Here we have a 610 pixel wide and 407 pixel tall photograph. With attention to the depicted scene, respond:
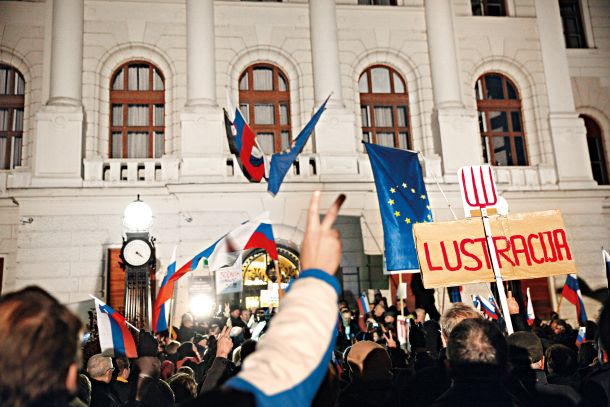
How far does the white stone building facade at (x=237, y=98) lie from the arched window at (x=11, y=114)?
212 mm

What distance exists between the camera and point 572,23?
66.8ft

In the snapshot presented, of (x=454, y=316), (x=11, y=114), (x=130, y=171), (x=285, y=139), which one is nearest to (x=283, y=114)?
(x=285, y=139)

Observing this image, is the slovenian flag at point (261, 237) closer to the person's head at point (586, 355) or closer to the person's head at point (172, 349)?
the person's head at point (172, 349)

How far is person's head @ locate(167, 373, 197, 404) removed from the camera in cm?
489

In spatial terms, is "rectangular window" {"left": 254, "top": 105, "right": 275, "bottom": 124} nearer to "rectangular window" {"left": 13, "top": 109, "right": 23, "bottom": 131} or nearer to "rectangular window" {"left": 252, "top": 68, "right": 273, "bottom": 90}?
"rectangular window" {"left": 252, "top": 68, "right": 273, "bottom": 90}

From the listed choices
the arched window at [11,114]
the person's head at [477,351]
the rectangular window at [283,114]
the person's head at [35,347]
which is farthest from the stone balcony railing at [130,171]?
the person's head at [35,347]

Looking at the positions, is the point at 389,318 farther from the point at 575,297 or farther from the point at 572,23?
the point at 572,23

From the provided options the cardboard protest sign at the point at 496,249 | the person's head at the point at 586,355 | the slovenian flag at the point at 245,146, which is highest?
the slovenian flag at the point at 245,146

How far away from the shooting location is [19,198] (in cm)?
1495

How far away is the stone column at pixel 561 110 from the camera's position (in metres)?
17.9

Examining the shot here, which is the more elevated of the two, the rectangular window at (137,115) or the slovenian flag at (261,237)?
the rectangular window at (137,115)

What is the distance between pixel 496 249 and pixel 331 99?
10.6m

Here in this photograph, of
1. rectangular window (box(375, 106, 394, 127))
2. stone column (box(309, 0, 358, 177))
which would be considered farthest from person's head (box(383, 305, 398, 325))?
rectangular window (box(375, 106, 394, 127))

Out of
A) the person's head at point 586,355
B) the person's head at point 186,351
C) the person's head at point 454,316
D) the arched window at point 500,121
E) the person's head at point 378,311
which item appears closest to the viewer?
the person's head at point 454,316
